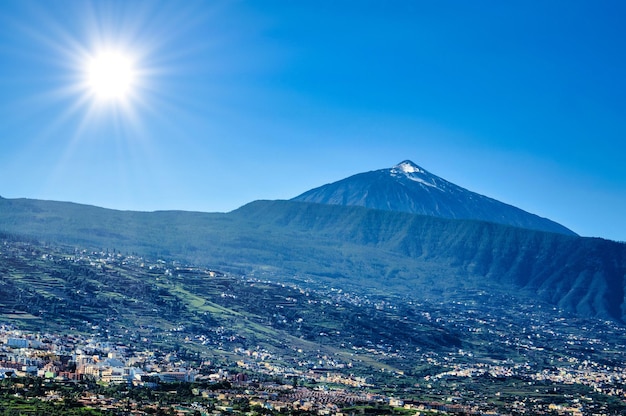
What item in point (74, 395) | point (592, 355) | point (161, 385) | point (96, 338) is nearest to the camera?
point (74, 395)

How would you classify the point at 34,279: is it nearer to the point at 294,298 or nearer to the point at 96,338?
the point at 96,338

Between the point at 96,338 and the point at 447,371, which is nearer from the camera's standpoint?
the point at 96,338

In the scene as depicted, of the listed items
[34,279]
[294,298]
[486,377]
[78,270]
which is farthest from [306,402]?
[294,298]

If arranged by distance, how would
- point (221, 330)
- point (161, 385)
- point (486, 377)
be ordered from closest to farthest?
point (161, 385)
point (486, 377)
point (221, 330)

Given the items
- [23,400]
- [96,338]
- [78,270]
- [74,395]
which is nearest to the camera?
[23,400]

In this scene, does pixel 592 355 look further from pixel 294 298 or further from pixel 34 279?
pixel 34 279

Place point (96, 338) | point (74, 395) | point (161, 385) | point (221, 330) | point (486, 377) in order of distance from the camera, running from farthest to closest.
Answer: point (221, 330) < point (486, 377) < point (96, 338) < point (161, 385) < point (74, 395)

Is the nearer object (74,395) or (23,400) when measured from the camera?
(23,400)

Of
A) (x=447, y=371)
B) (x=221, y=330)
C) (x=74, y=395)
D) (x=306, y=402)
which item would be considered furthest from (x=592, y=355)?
(x=74, y=395)
